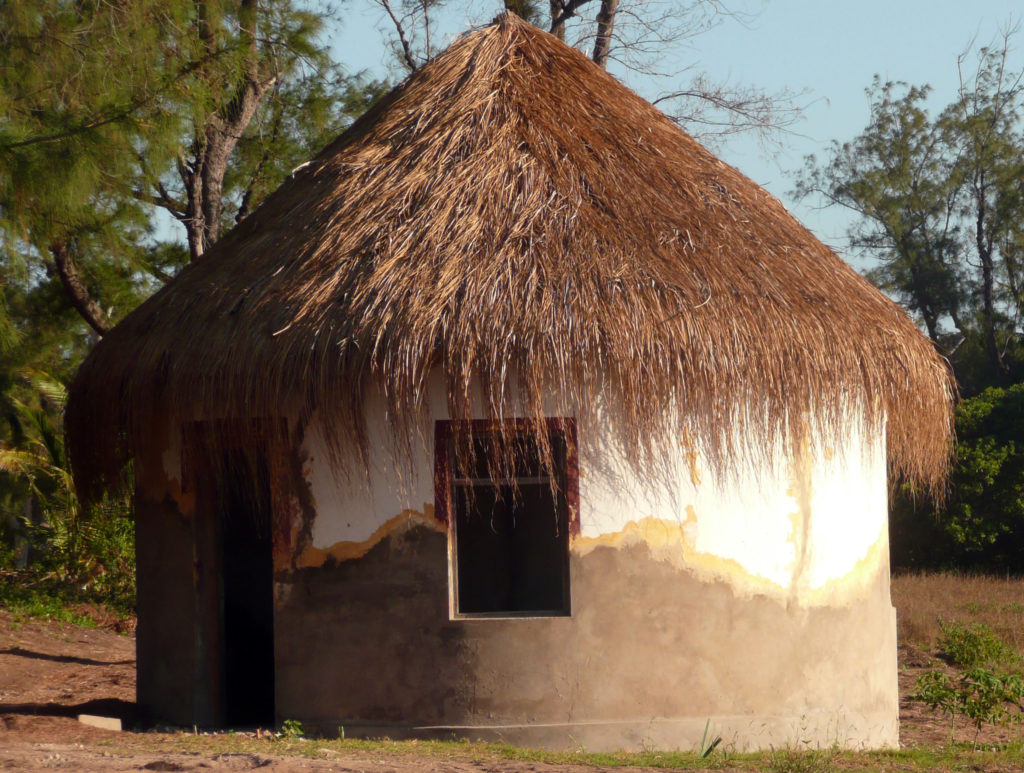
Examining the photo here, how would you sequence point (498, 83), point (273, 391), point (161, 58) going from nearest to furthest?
1. point (273, 391)
2. point (498, 83)
3. point (161, 58)

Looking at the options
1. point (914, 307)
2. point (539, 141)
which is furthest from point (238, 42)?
Answer: point (914, 307)

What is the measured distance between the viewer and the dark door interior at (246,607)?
27.1ft

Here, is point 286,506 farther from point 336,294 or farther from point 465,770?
point 465,770

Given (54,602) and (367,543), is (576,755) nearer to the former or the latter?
(367,543)

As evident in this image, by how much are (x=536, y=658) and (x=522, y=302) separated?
2.00 meters

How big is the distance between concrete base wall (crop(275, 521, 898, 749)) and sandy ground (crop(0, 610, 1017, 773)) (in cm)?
55

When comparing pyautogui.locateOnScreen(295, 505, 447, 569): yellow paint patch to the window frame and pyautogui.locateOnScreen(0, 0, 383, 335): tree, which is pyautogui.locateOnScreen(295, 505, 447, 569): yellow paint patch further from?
pyautogui.locateOnScreen(0, 0, 383, 335): tree

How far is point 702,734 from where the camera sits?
708cm

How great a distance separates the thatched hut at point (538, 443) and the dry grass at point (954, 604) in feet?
16.9

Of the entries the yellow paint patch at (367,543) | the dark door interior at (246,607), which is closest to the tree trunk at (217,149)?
the dark door interior at (246,607)

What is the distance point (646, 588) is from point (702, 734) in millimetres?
890

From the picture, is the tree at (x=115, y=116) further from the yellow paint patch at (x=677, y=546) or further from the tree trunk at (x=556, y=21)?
the yellow paint patch at (x=677, y=546)

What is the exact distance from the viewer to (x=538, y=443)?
6707mm

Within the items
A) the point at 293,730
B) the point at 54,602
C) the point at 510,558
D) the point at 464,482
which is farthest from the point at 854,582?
the point at 54,602
